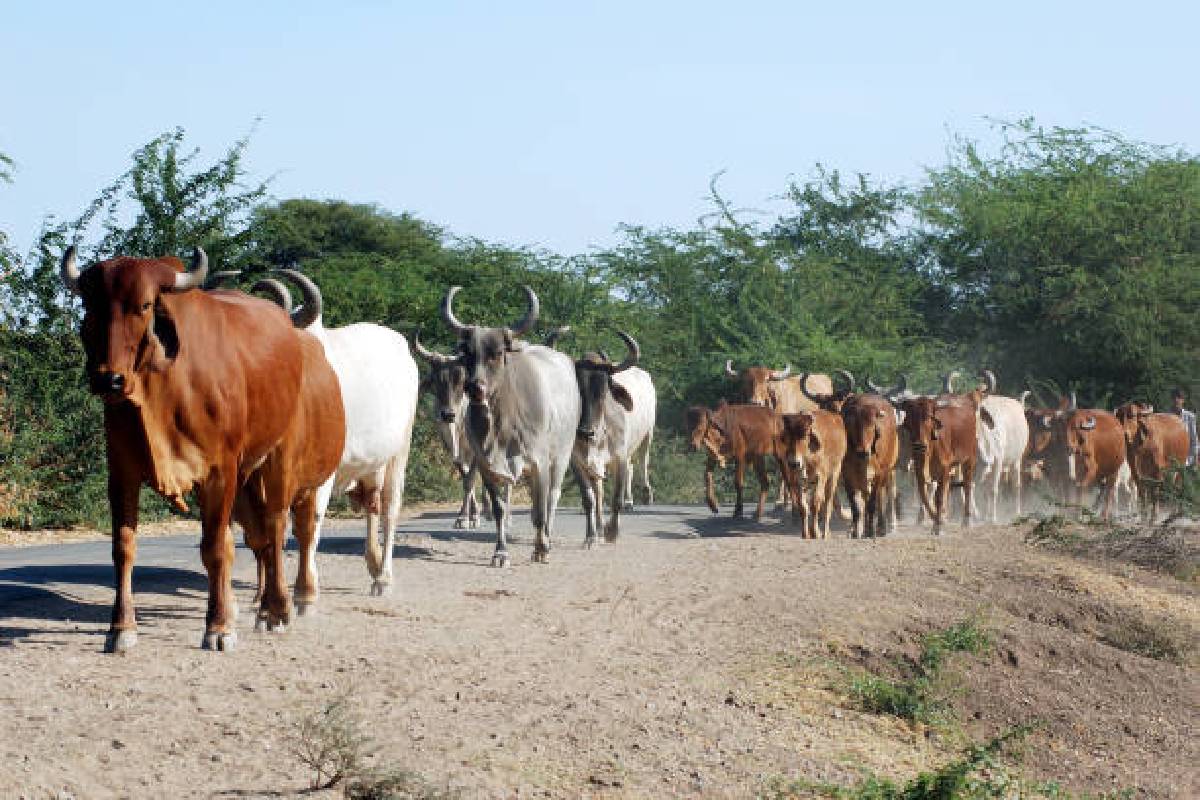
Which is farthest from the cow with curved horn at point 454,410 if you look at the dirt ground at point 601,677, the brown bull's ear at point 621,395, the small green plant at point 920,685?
the small green plant at point 920,685

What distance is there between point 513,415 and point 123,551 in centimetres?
669

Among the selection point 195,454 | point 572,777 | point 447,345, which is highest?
point 447,345

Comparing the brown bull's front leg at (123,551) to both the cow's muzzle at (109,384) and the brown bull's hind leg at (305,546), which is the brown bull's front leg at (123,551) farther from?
the brown bull's hind leg at (305,546)

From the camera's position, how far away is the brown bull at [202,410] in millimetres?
8078

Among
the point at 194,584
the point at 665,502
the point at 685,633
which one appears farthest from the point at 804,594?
the point at 665,502

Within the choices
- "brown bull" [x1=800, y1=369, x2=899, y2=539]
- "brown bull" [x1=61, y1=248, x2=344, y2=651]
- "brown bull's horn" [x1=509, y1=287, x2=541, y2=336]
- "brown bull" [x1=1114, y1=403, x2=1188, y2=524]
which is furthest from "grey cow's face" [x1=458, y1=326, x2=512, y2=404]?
"brown bull" [x1=1114, y1=403, x2=1188, y2=524]

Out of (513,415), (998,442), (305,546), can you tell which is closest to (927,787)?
(305,546)

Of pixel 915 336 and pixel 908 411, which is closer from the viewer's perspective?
pixel 908 411

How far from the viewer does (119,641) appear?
8.51m

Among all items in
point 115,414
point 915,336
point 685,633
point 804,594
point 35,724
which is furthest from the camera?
point 915,336

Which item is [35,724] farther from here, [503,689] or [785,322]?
[785,322]

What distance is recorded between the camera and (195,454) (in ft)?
27.6

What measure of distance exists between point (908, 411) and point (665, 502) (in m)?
9.30

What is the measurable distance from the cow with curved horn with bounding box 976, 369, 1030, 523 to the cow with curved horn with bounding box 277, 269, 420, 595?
12.2 metres
